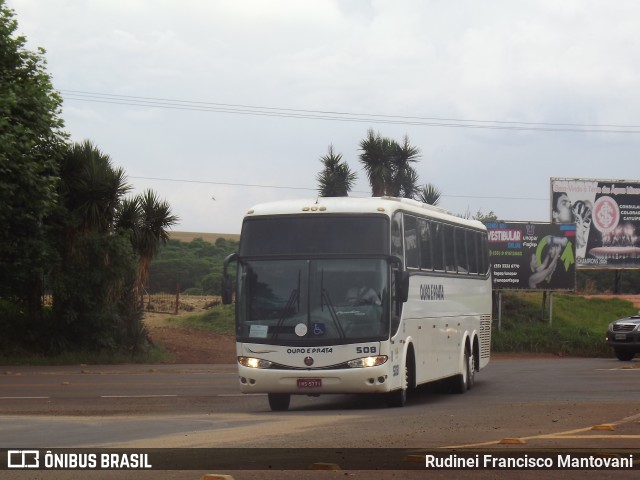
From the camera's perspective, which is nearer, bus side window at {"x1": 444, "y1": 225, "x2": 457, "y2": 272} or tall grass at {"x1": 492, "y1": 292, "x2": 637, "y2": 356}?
bus side window at {"x1": 444, "y1": 225, "x2": 457, "y2": 272}

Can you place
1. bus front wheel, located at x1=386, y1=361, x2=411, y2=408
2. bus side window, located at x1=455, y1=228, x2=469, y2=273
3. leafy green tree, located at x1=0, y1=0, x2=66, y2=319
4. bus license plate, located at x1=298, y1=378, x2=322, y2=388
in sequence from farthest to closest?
1. leafy green tree, located at x1=0, y1=0, x2=66, y2=319
2. bus side window, located at x1=455, y1=228, x2=469, y2=273
3. bus front wheel, located at x1=386, y1=361, x2=411, y2=408
4. bus license plate, located at x1=298, y1=378, x2=322, y2=388

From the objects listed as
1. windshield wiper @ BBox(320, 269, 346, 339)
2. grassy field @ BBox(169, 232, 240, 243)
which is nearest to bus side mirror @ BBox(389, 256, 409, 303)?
windshield wiper @ BBox(320, 269, 346, 339)

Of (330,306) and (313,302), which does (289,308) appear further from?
(330,306)

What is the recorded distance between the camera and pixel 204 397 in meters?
20.8

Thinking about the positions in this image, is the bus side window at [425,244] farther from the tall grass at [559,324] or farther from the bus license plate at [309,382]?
the tall grass at [559,324]

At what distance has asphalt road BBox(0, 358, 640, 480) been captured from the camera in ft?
40.8

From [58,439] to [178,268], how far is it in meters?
72.7

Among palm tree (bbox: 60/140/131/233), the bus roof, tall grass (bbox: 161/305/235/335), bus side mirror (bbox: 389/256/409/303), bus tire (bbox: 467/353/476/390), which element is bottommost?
bus tire (bbox: 467/353/476/390)

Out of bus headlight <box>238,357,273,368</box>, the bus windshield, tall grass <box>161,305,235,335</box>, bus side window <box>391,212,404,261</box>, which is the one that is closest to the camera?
the bus windshield

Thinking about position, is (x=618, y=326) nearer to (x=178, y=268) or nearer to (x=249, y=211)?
(x=249, y=211)

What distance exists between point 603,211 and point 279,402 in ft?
118

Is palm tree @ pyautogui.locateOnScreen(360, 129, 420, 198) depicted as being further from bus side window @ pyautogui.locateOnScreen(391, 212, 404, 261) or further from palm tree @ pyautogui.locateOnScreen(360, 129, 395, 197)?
bus side window @ pyautogui.locateOnScreen(391, 212, 404, 261)

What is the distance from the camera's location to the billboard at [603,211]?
5200cm

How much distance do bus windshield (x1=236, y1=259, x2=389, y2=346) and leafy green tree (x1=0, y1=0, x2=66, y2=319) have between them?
40.8ft
